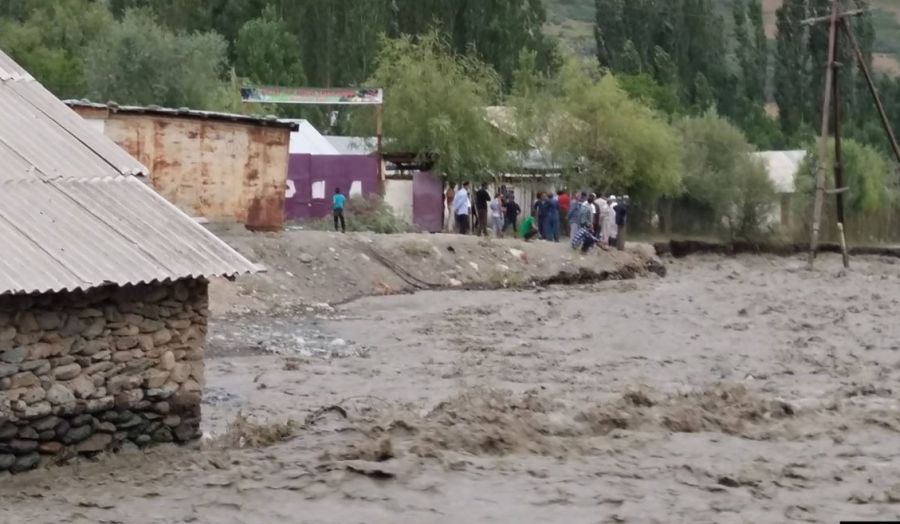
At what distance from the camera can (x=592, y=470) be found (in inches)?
477

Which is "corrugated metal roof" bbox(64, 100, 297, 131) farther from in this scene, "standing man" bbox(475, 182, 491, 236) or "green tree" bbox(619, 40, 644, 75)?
"green tree" bbox(619, 40, 644, 75)

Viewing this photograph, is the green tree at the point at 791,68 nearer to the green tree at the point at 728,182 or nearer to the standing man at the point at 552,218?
the green tree at the point at 728,182

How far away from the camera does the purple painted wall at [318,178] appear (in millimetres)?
36188

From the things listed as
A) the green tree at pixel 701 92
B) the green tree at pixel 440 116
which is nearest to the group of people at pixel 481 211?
the green tree at pixel 440 116

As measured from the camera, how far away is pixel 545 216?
126 feet

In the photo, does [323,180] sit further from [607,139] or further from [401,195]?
[607,139]

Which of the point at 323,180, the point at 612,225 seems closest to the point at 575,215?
the point at 612,225

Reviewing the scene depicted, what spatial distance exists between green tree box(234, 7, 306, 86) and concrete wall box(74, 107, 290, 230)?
25.8 m

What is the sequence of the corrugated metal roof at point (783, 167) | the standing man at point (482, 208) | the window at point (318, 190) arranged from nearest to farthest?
the window at point (318, 190)
the standing man at point (482, 208)
the corrugated metal roof at point (783, 167)

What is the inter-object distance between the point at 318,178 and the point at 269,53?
1962 centimetres

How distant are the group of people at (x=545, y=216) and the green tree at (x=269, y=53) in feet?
57.7

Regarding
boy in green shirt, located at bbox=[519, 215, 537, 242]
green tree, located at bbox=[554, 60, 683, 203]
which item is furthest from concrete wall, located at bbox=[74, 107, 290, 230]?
green tree, located at bbox=[554, 60, 683, 203]

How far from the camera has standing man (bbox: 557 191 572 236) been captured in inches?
1590

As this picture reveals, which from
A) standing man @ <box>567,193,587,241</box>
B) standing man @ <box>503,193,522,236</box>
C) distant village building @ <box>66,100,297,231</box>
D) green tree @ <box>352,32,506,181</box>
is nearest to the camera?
distant village building @ <box>66,100,297,231</box>
